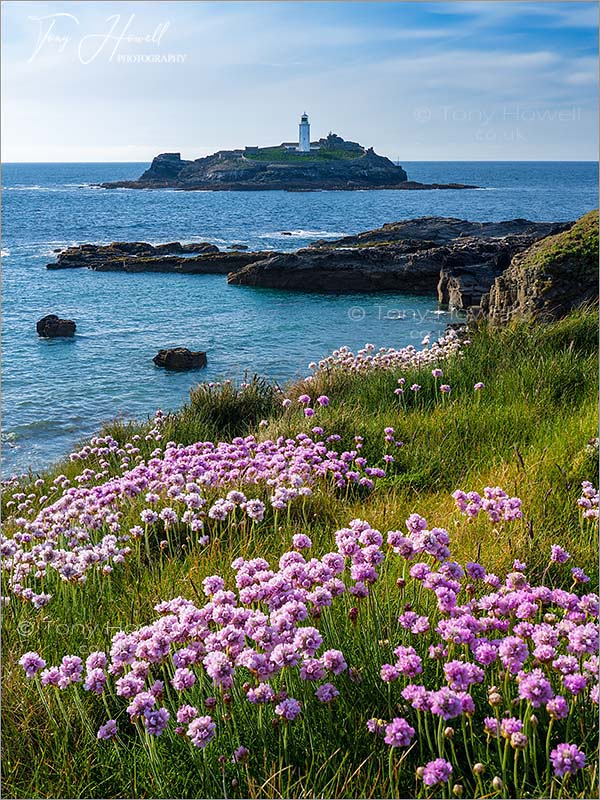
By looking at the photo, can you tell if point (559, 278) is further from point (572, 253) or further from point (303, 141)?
point (303, 141)

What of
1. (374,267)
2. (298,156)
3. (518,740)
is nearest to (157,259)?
(374,267)

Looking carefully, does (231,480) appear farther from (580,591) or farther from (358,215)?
(358,215)

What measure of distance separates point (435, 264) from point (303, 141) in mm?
130651

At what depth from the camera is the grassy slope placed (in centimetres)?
267

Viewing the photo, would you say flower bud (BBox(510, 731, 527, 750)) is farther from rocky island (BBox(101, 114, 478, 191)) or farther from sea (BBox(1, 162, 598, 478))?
rocky island (BBox(101, 114, 478, 191))

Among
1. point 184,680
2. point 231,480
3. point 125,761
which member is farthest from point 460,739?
point 231,480

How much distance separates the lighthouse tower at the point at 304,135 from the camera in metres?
144

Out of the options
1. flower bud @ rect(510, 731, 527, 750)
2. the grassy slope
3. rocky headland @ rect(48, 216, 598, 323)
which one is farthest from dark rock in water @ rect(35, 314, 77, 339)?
flower bud @ rect(510, 731, 527, 750)

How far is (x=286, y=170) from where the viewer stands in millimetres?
145625

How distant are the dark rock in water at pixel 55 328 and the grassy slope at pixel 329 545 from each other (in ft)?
57.7

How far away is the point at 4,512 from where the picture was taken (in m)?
8.02

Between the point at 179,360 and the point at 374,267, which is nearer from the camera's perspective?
the point at 179,360

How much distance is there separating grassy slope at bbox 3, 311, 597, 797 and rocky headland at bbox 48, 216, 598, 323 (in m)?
3.42

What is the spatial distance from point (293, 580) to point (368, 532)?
39 cm
